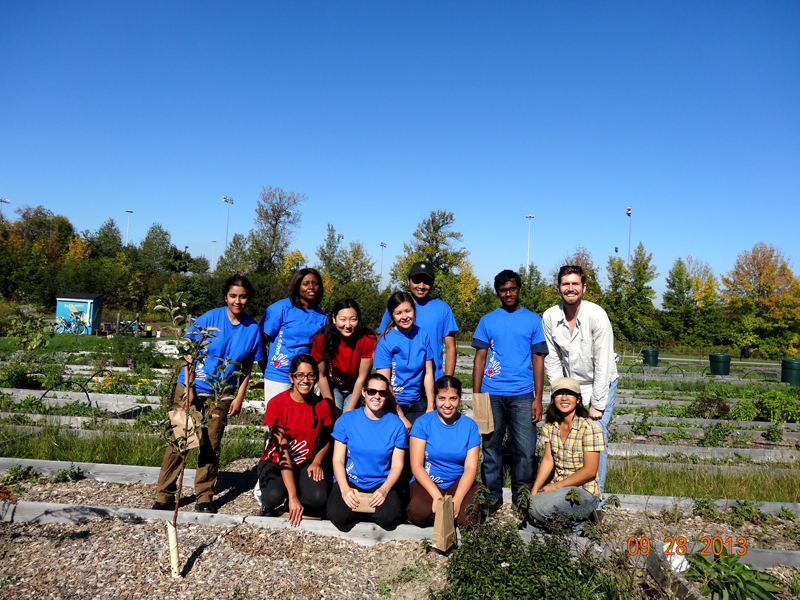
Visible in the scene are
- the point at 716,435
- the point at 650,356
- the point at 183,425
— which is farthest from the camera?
the point at 650,356

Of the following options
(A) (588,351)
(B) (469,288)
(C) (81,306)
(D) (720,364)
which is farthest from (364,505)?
(B) (469,288)

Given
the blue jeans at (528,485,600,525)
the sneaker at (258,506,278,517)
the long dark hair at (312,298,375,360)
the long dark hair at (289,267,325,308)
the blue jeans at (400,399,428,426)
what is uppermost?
the long dark hair at (289,267,325,308)

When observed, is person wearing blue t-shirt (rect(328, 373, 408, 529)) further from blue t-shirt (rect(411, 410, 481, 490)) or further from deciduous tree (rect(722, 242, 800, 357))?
deciduous tree (rect(722, 242, 800, 357))

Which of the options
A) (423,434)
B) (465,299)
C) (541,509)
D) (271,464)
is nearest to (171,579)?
(271,464)

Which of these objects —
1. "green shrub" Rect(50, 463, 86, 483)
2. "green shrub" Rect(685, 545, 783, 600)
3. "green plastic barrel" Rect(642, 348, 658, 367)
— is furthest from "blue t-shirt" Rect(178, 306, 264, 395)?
"green plastic barrel" Rect(642, 348, 658, 367)

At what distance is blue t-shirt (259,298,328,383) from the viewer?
437 cm

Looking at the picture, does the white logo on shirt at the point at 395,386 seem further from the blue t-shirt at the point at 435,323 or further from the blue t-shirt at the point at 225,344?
the blue t-shirt at the point at 225,344

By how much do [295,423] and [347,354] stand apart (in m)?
0.71

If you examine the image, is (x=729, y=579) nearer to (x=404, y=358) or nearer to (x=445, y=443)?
(x=445, y=443)

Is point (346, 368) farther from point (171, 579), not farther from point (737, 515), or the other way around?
point (737, 515)

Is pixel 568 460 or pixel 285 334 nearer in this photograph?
pixel 568 460

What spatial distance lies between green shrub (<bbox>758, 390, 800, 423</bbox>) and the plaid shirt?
6454 mm

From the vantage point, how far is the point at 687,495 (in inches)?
183

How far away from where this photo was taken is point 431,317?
4.30 metres
